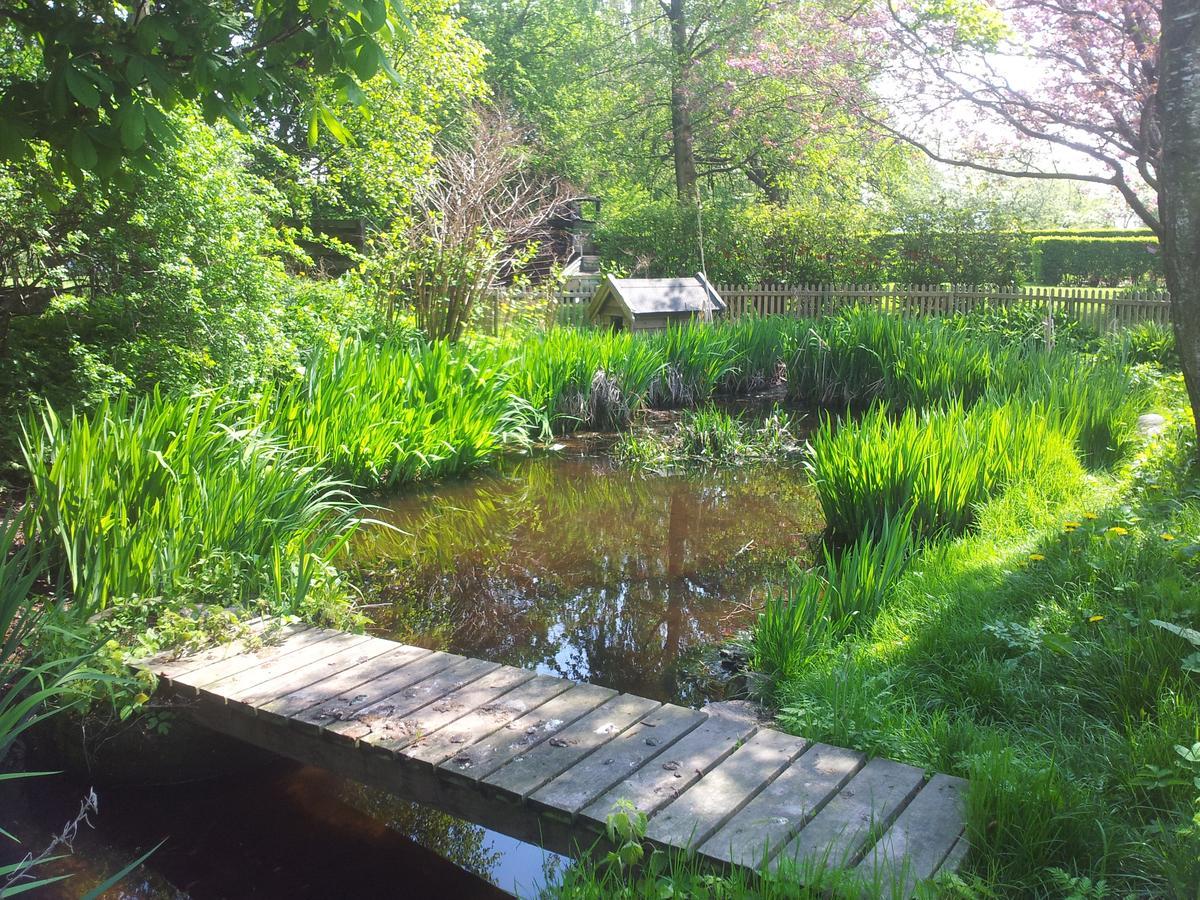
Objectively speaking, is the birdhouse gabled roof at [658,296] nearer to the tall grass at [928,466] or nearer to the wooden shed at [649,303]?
the wooden shed at [649,303]

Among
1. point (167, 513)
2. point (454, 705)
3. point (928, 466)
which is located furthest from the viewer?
point (928, 466)

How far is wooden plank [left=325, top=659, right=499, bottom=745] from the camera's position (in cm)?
285

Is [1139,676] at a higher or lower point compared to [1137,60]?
lower

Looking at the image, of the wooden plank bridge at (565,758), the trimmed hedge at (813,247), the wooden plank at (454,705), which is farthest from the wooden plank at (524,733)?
the trimmed hedge at (813,247)

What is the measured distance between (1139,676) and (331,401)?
5.09 metres

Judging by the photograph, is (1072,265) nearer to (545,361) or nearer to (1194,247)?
(545,361)

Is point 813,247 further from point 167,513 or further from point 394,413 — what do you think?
point 167,513

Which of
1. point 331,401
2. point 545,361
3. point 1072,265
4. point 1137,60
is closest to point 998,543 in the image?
point 331,401

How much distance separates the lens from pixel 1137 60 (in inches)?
342

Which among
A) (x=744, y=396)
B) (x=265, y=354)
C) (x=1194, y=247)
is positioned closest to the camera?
(x=1194, y=247)

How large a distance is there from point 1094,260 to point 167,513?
2634 centimetres

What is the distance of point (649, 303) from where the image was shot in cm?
1152

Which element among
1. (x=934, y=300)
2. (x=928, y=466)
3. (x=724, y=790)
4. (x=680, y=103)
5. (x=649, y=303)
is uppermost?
(x=680, y=103)

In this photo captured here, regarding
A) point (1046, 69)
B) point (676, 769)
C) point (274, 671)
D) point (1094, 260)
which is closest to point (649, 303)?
point (1046, 69)
